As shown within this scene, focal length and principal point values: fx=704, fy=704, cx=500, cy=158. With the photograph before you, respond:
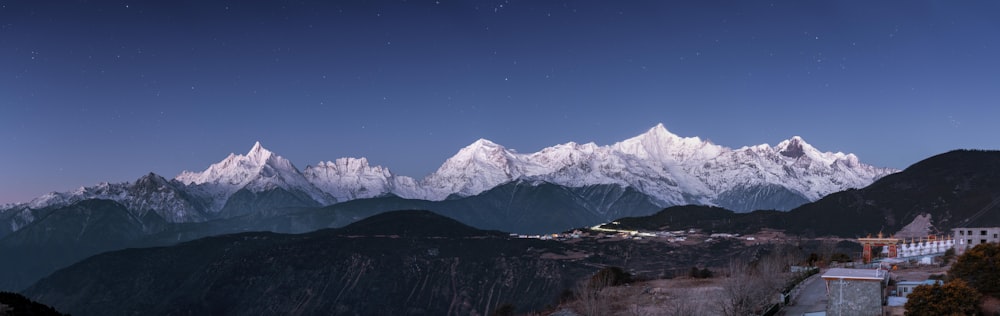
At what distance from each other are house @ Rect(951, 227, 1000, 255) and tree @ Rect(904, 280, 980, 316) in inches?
1564

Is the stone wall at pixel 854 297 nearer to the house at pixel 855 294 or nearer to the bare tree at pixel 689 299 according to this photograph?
the house at pixel 855 294

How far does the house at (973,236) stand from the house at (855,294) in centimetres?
4092

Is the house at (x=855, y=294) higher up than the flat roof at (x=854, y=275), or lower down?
lower down

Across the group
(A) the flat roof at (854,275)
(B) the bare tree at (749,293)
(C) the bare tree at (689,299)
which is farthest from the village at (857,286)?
(B) the bare tree at (749,293)

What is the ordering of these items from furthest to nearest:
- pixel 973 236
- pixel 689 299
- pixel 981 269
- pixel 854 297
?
1. pixel 973 236
2. pixel 689 299
3. pixel 981 269
4. pixel 854 297

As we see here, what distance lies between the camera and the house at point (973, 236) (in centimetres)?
7681

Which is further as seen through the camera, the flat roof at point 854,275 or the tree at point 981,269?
the tree at point 981,269

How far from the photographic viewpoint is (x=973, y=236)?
78.2 m

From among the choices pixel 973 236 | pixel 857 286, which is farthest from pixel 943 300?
pixel 973 236

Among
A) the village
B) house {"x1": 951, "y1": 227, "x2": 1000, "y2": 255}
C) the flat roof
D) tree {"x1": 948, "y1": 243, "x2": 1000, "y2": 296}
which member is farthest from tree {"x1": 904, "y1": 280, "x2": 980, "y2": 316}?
house {"x1": 951, "y1": 227, "x2": 1000, "y2": 255}

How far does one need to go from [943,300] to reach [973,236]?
147 feet

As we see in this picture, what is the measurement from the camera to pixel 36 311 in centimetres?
4178

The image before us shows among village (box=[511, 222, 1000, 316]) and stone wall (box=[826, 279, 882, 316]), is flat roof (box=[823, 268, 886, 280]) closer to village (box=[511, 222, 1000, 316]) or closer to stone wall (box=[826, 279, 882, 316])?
village (box=[511, 222, 1000, 316])

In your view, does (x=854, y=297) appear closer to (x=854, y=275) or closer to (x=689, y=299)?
(x=854, y=275)
